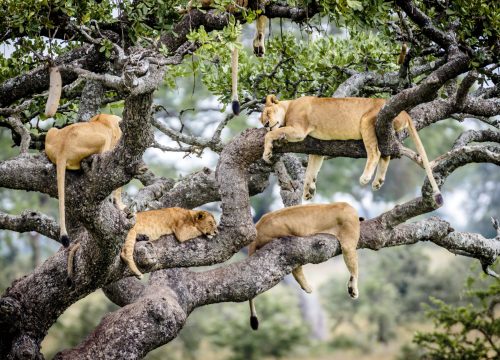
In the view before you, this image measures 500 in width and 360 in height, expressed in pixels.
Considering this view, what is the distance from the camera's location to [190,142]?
9117 millimetres

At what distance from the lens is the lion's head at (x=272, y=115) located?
754 centimetres

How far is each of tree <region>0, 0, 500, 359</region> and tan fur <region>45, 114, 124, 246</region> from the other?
0.10 m

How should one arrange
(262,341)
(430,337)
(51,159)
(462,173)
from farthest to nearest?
(462,173) < (262,341) < (430,337) < (51,159)

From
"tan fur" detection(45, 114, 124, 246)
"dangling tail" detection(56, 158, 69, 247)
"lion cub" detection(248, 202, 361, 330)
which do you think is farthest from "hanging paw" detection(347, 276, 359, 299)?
"dangling tail" detection(56, 158, 69, 247)

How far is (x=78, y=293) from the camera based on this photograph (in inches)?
266

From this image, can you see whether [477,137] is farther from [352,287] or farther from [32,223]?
[32,223]

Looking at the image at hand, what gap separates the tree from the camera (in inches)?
248

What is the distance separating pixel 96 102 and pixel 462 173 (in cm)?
4111

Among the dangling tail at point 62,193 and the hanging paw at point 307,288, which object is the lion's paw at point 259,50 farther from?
the dangling tail at point 62,193

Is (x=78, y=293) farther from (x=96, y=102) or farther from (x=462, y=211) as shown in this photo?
(x=462, y=211)

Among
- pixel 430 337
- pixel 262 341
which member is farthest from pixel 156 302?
pixel 262 341

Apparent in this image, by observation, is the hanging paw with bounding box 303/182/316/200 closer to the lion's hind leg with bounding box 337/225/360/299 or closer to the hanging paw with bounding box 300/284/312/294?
the lion's hind leg with bounding box 337/225/360/299

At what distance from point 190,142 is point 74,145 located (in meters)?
2.68

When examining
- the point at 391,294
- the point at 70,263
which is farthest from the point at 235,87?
the point at 391,294
